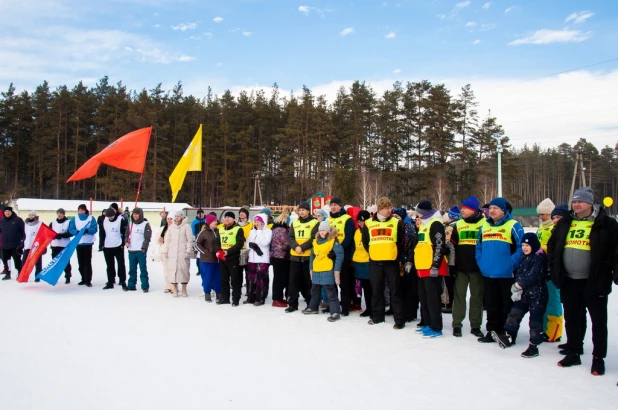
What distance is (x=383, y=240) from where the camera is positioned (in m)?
6.66

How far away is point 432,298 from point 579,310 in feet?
6.01

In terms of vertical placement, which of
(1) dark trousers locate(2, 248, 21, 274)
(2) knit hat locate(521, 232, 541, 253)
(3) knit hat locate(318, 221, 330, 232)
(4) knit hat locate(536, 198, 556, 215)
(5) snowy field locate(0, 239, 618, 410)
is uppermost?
(4) knit hat locate(536, 198, 556, 215)

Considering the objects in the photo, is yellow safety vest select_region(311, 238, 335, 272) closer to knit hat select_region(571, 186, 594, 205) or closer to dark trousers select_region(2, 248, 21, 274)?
knit hat select_region(571, 186, 594, 205)

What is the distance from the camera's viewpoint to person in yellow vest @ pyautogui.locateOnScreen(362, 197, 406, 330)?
661 cm

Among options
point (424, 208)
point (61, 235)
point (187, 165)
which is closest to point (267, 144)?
point (187, 165)

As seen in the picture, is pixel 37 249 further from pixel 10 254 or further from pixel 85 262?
pixel 10 254

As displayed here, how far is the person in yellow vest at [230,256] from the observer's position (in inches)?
325

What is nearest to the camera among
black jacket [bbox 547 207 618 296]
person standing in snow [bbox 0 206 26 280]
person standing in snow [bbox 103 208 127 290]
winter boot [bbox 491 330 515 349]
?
black jacket [bbox 547 207 618 296]

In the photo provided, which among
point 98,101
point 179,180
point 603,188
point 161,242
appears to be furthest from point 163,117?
point 603,188

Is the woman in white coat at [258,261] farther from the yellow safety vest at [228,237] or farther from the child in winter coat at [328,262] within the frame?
the child in winter coat at [328,262]

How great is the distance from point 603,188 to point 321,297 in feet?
309

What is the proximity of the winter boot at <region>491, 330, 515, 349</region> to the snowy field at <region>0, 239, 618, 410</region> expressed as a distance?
89mm

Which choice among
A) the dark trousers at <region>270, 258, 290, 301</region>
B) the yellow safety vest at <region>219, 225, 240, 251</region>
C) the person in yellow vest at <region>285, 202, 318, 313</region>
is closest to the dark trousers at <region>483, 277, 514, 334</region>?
the person in yellow vest at <region>285, 202, 318, 313</region>

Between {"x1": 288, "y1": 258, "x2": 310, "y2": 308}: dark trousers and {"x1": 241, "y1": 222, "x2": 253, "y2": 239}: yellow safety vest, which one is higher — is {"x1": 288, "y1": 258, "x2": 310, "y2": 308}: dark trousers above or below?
below
